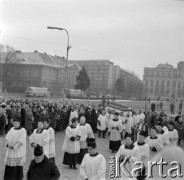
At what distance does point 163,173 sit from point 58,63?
2003 centimetres

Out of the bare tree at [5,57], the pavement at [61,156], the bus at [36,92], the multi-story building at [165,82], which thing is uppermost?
the bare tree at [5,57]

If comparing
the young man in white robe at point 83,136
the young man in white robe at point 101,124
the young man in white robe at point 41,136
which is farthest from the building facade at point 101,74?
the young man in white robe at point 41,136

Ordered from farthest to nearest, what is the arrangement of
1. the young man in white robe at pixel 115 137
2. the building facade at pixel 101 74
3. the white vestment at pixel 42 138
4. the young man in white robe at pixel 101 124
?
the building facade at pixel 101 74
the young man in white robe at pixel 101 124
the young man in white robe at pixel 115 137
the white vestment at pixel 42 138

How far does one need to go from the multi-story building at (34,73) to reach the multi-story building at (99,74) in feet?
7.13

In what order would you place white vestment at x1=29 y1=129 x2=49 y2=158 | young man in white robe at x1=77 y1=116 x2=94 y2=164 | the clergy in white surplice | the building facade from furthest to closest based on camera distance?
the building facade, young man in white robe at x1=77 y1=116 x2=94 y2=164, white vestment at x1=29 y1=129 x2=49 y2=158, the clergy in white surplice

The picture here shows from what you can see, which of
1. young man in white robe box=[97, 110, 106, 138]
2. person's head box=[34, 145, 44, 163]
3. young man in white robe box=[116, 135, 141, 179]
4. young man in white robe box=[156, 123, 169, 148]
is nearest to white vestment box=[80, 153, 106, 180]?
young man in white robe box=[116, 135, 141, 179]

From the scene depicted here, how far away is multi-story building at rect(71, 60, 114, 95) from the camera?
15.4m

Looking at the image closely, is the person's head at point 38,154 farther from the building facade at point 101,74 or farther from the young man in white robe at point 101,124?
the building facade at point 101,74

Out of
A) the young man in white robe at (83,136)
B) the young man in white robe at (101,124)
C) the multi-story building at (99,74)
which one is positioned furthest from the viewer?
the multi-story building at (99,74)

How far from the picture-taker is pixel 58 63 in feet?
80.5

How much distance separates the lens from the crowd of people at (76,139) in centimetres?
426

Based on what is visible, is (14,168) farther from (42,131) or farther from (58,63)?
(58,63)

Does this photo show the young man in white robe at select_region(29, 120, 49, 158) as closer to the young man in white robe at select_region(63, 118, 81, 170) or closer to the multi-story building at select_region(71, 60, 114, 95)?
the young man in white robe at select_region(63, 118, 81, 170)

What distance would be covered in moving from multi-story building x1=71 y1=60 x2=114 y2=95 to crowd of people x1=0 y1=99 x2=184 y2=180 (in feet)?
9.32
